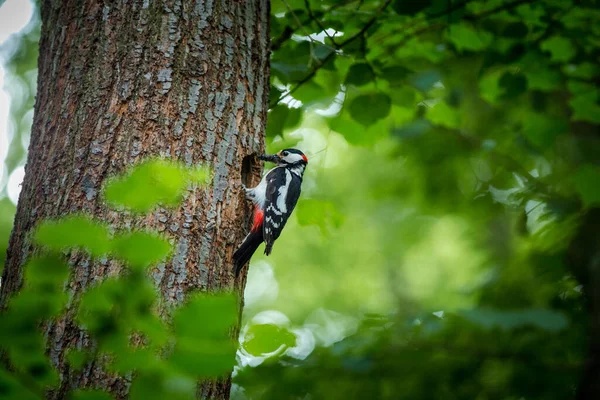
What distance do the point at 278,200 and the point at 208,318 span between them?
8.85 ft

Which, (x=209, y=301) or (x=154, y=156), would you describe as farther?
(x=154, y=156)

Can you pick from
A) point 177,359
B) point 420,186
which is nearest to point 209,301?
point 177,359

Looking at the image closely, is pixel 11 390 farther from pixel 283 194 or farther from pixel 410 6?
pixel 283 194

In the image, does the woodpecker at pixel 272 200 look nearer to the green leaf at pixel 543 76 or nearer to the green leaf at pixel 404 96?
the green leaf at pixel 404 96

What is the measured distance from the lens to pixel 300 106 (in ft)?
10.2

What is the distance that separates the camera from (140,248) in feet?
2.26

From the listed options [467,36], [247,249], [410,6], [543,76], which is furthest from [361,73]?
[247,249]

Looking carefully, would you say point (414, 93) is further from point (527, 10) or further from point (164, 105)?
point (164, 105)

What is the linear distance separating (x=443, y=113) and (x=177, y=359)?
3.57 meters

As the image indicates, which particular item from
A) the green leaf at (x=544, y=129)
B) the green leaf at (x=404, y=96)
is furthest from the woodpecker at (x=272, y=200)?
the green leaf at (x=544, y=129)

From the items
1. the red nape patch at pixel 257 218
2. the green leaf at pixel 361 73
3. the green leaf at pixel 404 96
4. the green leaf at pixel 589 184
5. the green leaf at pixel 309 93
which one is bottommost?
the red nape patch at pixel 257 218

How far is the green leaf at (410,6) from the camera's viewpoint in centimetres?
261

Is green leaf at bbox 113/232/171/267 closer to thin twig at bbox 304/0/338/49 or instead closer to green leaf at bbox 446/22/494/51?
thin twig at bbox 304/0/338/49

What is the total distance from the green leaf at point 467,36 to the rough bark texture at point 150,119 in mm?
1502
